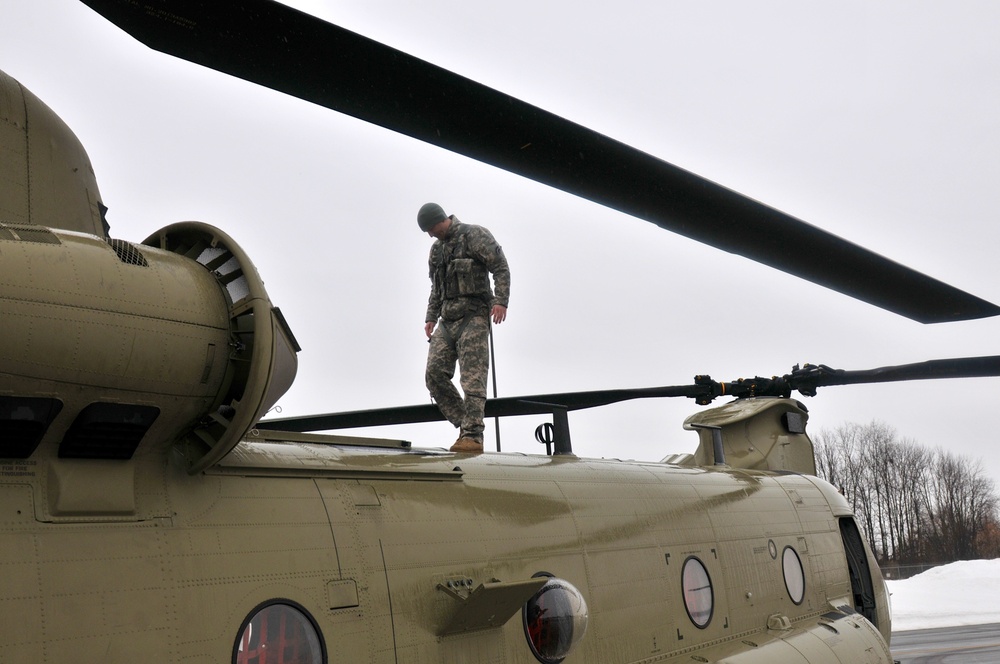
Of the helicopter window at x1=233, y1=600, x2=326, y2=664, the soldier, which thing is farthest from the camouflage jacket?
the helicopter window at x1=233, y1=600, x2=326, y2=664

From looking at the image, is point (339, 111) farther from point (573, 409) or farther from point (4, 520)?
point (573, 409)

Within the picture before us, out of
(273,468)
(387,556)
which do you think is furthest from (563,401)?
(273,468)

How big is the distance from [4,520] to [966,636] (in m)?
22.2

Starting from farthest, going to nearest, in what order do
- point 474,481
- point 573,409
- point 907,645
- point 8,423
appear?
point 907,645, point 573,409, point 474,481, point 8,423

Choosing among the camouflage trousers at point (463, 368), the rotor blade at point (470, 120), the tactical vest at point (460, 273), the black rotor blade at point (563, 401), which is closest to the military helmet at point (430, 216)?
the tactical vest at point (460, 273)

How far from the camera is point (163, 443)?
10.7ft

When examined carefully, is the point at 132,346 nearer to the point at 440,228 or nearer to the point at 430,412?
the point at 440,228

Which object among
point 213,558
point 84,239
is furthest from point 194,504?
point 84,239

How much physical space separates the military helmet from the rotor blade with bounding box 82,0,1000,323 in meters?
2.09

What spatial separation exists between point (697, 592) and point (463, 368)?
2.15m

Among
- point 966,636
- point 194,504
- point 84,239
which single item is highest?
point 84,239

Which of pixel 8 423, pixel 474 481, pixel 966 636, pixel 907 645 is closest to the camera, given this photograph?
pixel 8 423

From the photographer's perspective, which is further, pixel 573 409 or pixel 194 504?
pixel 573 409

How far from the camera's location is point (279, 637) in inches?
134
